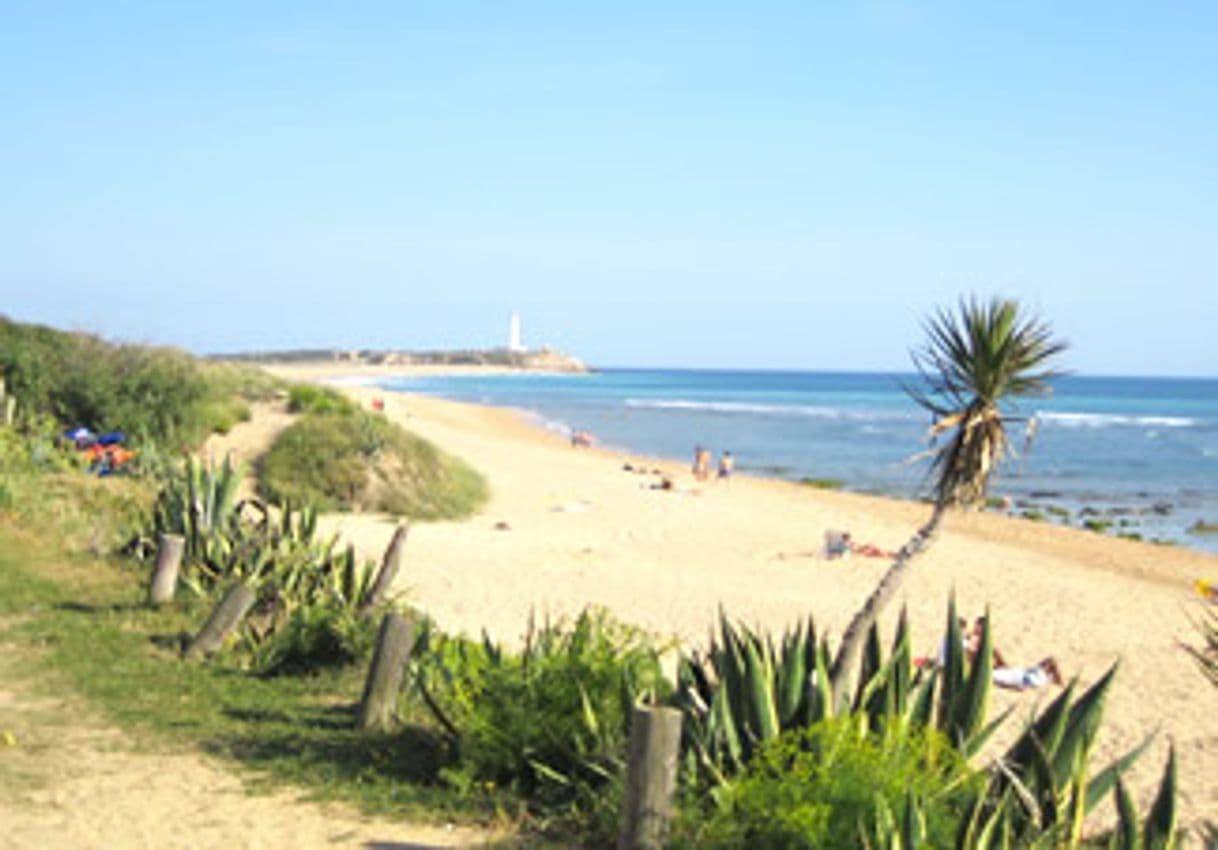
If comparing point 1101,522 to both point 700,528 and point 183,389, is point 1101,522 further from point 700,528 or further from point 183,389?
point 183,389

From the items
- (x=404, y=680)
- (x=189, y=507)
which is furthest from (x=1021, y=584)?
(x=404, y=680)

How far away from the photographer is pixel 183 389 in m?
23.8

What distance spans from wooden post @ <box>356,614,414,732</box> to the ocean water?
6.60 metres

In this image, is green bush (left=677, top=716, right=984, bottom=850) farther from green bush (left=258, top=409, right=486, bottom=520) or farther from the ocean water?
green bush (left=258, top=409, right=486, bottom=520)

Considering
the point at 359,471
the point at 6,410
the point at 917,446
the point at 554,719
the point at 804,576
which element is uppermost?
the point at 6,410

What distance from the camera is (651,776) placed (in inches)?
191

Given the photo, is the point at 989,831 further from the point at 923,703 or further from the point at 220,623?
the point at 220,623

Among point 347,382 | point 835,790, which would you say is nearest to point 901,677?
point 835,790

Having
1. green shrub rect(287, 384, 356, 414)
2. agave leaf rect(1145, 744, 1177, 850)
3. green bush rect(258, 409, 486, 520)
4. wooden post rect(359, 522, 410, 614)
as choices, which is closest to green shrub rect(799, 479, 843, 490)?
green shrub rect(287, 384, 356, 414)

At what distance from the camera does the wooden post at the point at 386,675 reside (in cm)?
695

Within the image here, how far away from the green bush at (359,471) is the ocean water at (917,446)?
24.7ft

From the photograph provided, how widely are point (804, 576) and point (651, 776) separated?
13.5m

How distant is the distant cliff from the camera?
174 m

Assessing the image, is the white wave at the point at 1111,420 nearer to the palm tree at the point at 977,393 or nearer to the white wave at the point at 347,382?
the white wave at the point at 347,382
